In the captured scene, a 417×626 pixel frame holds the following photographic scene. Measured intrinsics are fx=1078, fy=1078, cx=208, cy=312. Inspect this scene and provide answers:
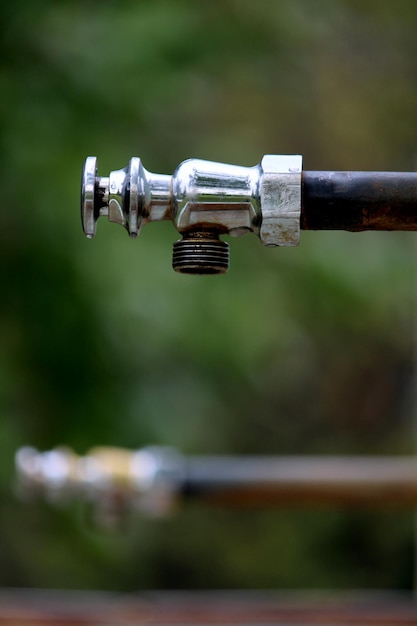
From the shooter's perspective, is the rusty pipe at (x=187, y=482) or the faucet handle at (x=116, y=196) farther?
the rusty pipe at (x=187, y=482)

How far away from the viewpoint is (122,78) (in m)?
4.52

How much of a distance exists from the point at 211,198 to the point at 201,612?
195cm

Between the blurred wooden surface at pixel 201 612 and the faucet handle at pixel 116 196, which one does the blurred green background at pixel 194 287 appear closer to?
the blurred wooden surface at pixel 201 612

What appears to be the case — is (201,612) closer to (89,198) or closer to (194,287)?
(89,198)

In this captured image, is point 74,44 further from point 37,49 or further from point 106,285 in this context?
point 106,285

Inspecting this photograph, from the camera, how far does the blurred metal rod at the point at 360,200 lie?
74 cm

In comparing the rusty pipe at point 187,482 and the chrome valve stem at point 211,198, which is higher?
the chrome valve stem at point 211,198

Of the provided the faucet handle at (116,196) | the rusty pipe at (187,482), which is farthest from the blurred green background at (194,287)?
the faucet handle at (116,196)

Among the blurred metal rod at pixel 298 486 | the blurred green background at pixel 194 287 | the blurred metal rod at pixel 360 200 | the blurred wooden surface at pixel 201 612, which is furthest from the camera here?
the blurred green background at pixel 194 287

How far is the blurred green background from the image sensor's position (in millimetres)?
4445

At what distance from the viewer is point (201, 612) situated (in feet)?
8.32

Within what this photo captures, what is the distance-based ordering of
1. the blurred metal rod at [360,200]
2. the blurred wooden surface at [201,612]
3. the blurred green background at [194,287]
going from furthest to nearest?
1. the blurred green background at [194,287]
2. the blurred wooden surface at [201,612]
3. the blurred metal rod at [360,200]

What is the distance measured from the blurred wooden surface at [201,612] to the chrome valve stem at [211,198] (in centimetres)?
181

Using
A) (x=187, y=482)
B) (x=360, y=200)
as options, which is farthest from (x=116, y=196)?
(x=187, y=482)
